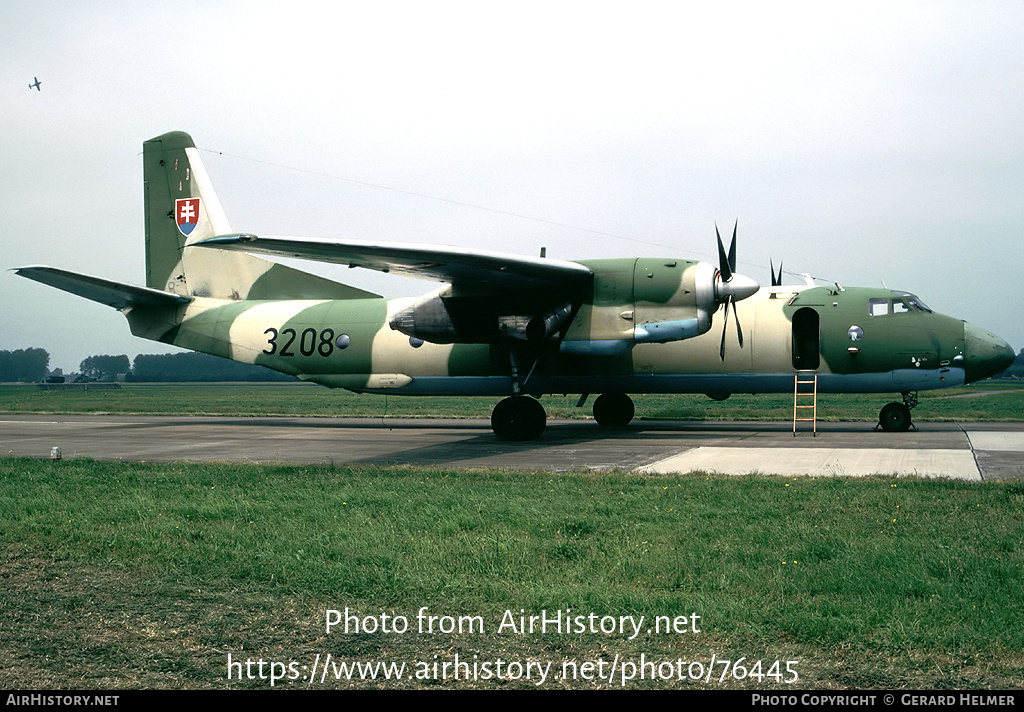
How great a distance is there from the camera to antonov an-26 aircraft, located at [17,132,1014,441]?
1773 cm

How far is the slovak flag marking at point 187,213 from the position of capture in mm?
25469

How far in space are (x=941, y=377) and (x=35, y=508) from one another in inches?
738

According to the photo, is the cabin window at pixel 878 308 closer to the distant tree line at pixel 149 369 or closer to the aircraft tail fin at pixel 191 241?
the aircraft tail fin at pixel 191 241

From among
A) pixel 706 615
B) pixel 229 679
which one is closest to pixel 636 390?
pixel 706 615

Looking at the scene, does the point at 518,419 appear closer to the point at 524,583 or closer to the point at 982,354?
the point at 982,354

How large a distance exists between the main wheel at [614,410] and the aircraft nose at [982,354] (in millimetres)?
8260

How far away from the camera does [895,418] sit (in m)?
20.3

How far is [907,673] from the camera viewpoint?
4.54m

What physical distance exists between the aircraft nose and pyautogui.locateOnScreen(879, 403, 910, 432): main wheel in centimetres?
159

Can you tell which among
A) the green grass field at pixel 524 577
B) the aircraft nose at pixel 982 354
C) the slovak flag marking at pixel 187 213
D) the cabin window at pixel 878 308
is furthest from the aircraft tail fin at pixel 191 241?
the aircraft nose at pixel 982 354

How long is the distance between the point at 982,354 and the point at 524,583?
17245mm

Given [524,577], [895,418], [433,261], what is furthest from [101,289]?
[895,418]

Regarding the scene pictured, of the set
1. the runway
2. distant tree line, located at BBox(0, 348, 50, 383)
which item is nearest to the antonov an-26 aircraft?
the runway
